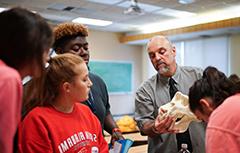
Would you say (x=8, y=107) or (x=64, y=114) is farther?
(x=64, y=114)

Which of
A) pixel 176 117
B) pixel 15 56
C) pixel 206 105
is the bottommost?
pixel 176 117

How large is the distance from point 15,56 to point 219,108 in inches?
28.5

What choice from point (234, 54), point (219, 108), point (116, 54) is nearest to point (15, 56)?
point (219, 108)

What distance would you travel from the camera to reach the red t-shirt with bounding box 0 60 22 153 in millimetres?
733

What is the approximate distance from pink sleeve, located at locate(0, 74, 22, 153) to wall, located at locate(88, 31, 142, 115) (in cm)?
627

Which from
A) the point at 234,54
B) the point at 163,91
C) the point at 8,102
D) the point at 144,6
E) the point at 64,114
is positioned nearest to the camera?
the point at 8,102

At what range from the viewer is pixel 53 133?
4.11ft

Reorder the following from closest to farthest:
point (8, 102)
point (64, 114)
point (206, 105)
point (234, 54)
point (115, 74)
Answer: point (8, 102)
point (206, 105)
point (64, 114)
point (234, 54)
point (115, 74)

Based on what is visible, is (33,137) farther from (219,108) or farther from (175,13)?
(175,13)

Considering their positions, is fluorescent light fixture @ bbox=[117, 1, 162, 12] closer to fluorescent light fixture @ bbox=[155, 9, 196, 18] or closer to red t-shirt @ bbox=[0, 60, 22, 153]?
fluorescent light fixture @ bbox=[155, 9, 196, 18]

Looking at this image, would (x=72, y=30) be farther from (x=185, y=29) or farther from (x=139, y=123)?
(x=185, y=29)

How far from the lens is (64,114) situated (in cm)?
136

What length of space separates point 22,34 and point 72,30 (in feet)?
2.83

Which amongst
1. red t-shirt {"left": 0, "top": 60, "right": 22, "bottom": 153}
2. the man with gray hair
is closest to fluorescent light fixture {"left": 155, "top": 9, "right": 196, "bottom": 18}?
the man with gray hair
